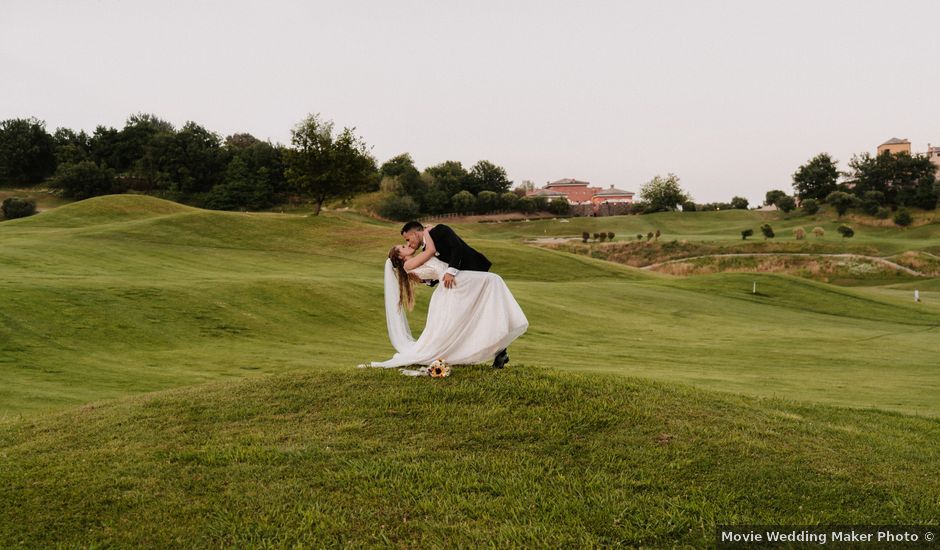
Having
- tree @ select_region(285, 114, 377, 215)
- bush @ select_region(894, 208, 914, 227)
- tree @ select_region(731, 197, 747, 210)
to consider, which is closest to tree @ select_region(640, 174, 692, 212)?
tree @ select_region(731, 197, 747, 210)

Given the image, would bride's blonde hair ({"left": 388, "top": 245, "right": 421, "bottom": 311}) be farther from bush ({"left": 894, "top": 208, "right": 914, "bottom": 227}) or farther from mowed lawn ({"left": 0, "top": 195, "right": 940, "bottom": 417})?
bush ({"left": 894, "top": 208, "right": 914, "bottom": 227})

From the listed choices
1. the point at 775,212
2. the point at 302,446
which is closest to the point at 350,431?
the point at 302,446

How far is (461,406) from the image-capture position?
10242 mm

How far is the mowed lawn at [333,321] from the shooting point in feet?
60.0

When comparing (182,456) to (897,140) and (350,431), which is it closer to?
(350,431)

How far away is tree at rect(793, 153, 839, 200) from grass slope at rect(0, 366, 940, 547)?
443ft

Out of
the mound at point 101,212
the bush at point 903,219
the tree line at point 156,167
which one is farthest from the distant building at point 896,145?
the mound at point 101,212

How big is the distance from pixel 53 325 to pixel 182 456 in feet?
52.6

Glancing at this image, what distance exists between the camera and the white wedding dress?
11484 millimetres

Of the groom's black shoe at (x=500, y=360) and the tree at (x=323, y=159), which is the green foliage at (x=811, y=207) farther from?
the groom's black shoe at (x=500, y=360)

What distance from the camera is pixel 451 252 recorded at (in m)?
11.8

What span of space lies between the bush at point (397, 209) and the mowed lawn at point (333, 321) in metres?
52.1

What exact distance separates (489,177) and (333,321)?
127015 mm

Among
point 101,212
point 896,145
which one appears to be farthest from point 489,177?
point 896,145
